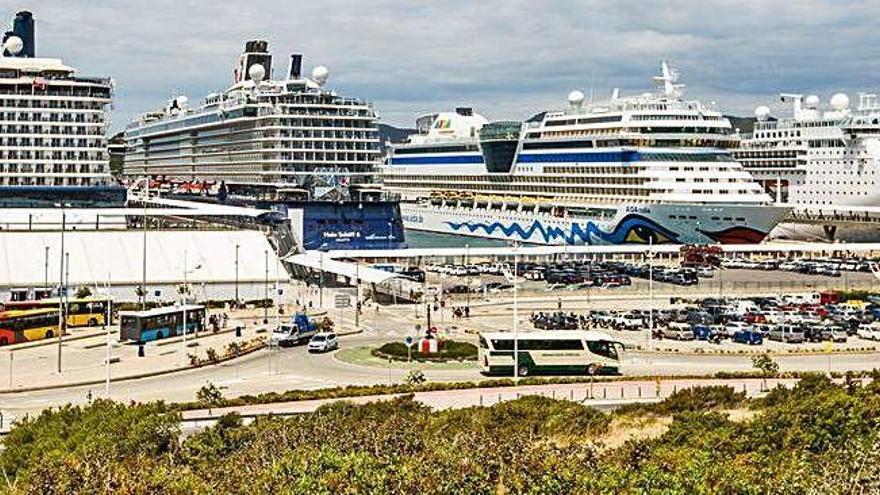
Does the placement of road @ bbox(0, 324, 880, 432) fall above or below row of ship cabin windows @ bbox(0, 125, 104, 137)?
below

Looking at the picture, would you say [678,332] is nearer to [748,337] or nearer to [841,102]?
[748,337]

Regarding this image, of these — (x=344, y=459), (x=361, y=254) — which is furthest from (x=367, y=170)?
(x=344, y=459)

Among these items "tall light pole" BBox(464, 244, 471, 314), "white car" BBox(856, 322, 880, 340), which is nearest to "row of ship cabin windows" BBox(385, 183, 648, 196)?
"tall light pole" BBox(464, 244, 471, 314)

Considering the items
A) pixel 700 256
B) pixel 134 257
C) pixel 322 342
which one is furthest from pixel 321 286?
pixel 700 256

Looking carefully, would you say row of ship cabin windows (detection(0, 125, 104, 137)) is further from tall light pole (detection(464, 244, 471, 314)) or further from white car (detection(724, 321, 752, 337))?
white car (detection(724, 321, 752, 337))

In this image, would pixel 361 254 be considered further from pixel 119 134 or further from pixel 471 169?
pixel 119 134

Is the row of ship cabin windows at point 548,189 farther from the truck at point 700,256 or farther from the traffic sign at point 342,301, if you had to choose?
A: the traffic sign at point 342,301
